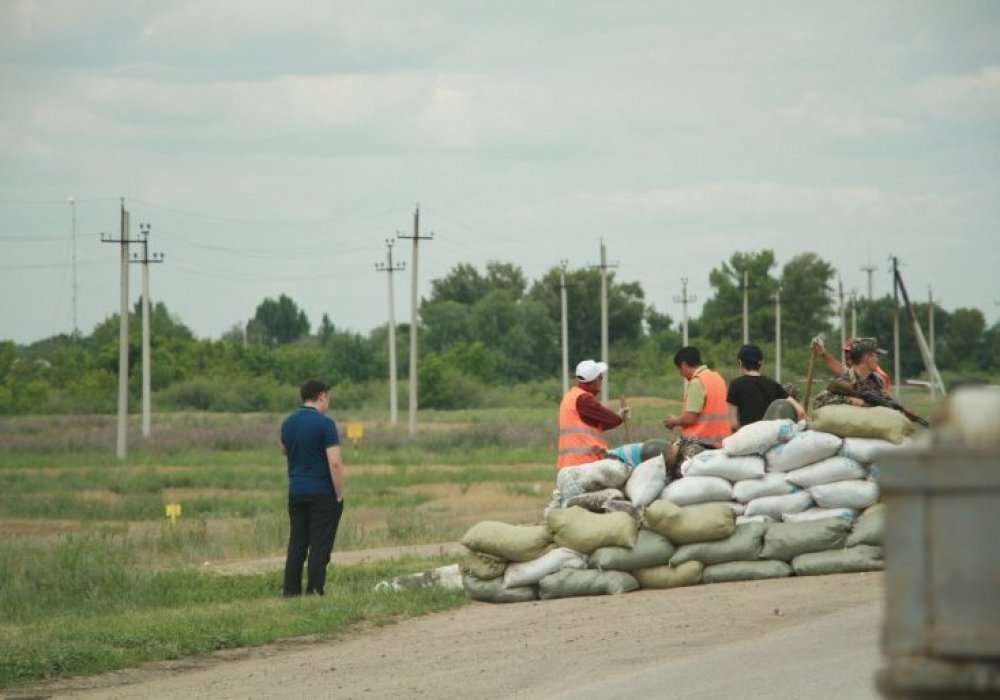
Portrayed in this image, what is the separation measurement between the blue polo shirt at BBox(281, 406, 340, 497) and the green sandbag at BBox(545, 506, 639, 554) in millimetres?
1824

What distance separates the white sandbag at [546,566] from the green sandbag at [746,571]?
3.27 feet

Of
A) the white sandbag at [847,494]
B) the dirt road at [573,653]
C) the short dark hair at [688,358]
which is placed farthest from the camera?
the short dark hair at [688,358]

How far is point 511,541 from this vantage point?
13531 millimetres

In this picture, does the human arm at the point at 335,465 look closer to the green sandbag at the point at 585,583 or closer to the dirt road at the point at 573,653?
the dirt road at the point at 573,653

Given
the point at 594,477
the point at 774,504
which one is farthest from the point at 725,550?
the point at 594,477

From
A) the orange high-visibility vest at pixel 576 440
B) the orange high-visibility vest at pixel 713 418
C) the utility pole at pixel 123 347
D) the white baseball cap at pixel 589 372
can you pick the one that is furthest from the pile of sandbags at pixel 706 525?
the utility pole at pixel 123 347

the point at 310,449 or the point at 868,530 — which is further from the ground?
the point at 310,449

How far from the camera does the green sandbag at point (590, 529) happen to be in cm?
1321

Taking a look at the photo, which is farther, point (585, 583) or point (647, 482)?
point (647, 482)

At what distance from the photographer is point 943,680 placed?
3.14m

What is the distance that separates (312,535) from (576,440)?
7.41ft

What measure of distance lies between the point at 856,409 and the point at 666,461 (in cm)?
156

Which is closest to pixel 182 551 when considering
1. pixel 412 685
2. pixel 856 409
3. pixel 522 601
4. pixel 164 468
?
pixel 522 601

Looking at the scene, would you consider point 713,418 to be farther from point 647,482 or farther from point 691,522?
point 691,522
